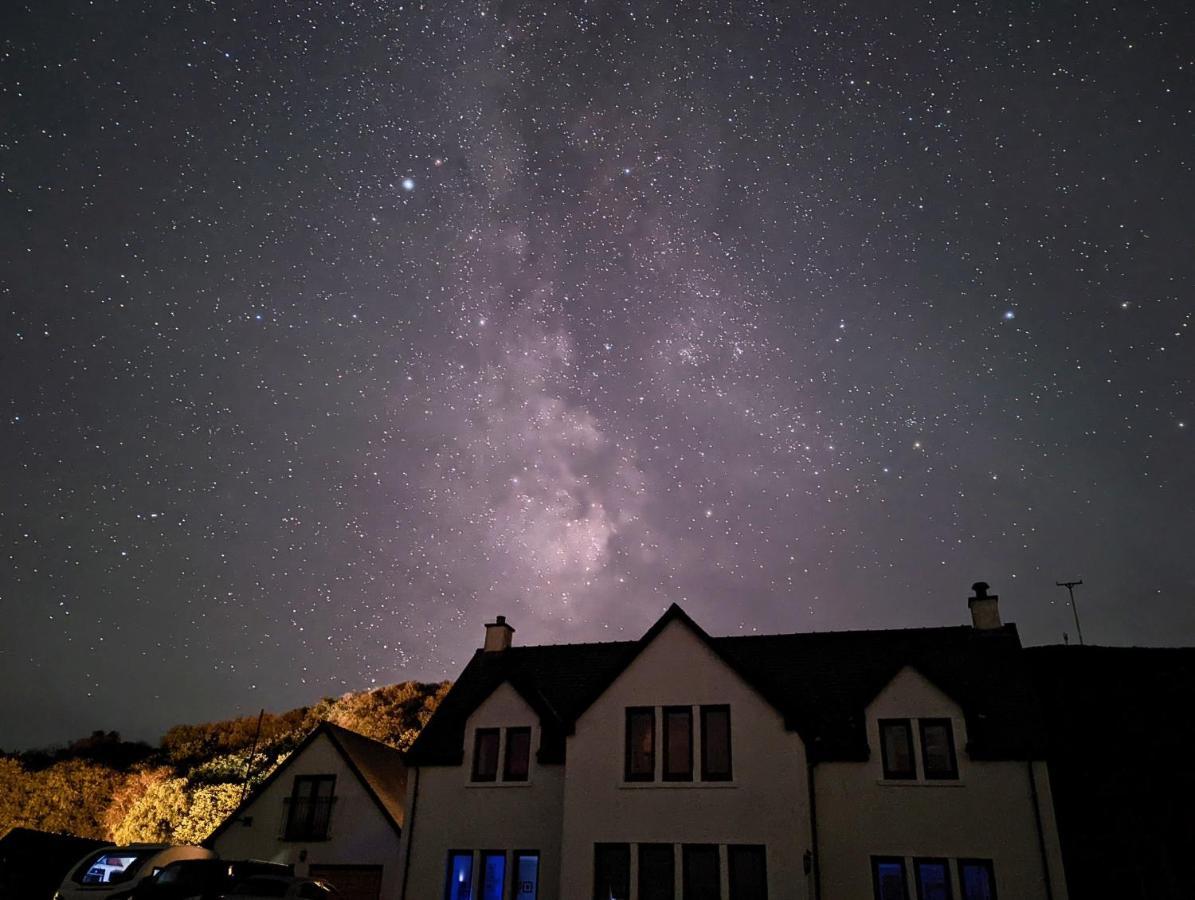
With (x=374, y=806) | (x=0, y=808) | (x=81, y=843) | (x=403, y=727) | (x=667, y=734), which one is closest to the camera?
(x=667, y=734)

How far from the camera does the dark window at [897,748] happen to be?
2339 cm

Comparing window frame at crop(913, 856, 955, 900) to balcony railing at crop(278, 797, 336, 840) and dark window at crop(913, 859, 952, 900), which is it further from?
balcony railing at crop(278, 797, 336, 840)

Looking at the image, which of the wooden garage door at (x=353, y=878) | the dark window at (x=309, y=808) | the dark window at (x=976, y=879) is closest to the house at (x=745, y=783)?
the dark window at (x=976, y=879)

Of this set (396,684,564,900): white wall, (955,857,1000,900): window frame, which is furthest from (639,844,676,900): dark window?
(955,857,1000,900): window frame

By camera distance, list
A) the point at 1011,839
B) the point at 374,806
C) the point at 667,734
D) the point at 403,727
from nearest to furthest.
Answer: the point at 1011,839 → the point at 667,734 → the point at 374,806 → the point at 403,727

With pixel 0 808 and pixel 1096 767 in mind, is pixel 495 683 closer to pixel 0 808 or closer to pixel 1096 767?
pixel 1096 767

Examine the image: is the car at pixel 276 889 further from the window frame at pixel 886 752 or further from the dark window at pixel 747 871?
the window frame at pixel 886 752

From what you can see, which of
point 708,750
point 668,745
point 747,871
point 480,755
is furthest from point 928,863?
point 480,755

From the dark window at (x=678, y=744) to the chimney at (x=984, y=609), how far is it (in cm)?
1079

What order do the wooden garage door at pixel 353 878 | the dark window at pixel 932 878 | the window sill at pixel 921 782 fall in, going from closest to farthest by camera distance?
the dark window at pixel 932 878 < the window sill at pixel 921 782 < the wooden garage door at pixel 353 878

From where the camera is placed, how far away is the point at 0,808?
6334 cm

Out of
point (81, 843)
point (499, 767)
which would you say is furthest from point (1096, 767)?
point (81, 843)

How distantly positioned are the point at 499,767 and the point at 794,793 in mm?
9503

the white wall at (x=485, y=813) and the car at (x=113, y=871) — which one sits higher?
the white wall at (x=485, y=813)
